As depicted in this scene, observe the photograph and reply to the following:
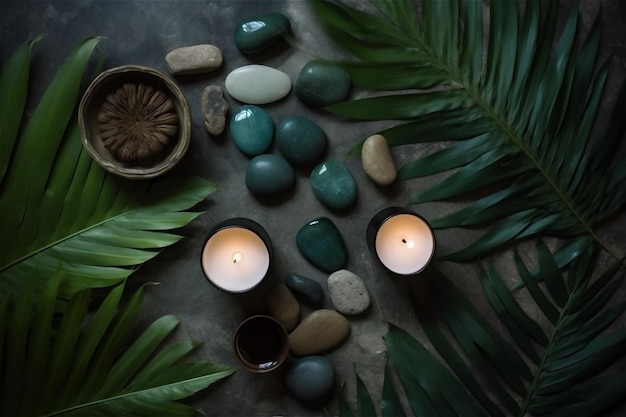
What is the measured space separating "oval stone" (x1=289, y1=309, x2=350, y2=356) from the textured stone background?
0.03 meters

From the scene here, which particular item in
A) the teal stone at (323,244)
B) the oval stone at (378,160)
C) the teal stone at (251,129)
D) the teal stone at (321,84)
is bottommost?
the teal stone at (323,244)

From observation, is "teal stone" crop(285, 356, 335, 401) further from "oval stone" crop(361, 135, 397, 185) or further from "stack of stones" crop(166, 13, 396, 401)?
"oval stone" crop(361, 135, 397, 185)

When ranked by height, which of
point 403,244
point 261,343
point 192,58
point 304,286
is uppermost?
point 192,58

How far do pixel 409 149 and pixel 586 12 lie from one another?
365mm

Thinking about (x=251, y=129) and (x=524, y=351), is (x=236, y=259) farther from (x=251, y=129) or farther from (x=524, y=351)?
(x=524, y=351)

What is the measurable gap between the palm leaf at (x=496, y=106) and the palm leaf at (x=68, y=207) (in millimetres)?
336

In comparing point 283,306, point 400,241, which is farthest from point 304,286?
point 400,241

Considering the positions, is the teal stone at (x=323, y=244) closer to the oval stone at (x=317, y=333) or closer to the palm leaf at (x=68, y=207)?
the oval stone at (x=317, y=333)

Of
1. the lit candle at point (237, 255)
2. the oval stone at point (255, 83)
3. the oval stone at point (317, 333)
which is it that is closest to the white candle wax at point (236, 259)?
the lit candle at point (237, 255)

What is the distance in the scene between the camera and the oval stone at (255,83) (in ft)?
3.45

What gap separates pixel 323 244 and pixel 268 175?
0.14 meters

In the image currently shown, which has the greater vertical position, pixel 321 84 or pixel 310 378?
pixel 321 84

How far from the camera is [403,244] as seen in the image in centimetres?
102

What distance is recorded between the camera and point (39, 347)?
3.11 ft
